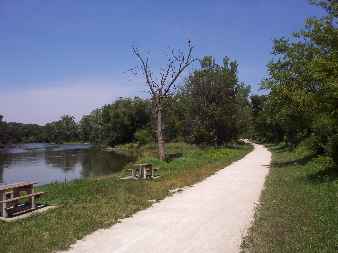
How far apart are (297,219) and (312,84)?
13.4 meters

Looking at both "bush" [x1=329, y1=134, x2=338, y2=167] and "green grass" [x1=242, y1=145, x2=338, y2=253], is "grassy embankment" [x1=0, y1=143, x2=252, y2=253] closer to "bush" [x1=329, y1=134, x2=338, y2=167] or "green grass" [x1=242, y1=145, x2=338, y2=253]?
"green grass" [x1=242, y1=145, x2=338, y2=253]

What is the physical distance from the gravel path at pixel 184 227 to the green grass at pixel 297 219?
1.21ft

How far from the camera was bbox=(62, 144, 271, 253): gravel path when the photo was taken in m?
7.37

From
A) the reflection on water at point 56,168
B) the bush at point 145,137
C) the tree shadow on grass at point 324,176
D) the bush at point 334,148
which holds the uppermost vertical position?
the bush at point 145,137

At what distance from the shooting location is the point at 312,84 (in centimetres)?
2141

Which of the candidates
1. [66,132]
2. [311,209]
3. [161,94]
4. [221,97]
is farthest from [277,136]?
[66,132]

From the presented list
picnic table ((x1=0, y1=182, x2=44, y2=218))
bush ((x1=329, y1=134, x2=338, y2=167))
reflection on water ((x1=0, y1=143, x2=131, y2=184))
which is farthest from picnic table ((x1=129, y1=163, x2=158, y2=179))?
reflection on water ((x1=0, y1=143, x2=131, y2=184))

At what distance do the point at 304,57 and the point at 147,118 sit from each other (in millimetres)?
63029

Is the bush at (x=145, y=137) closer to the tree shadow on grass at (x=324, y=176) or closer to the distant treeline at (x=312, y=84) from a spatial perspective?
the distant treeline at (x=312, y=84)

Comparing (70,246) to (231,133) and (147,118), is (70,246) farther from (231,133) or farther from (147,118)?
(147,118)

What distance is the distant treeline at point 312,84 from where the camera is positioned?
1458 centimetres

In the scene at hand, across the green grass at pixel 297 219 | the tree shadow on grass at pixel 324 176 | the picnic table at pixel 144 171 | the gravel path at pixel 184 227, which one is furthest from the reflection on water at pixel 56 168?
the green grass at pixel 297 219

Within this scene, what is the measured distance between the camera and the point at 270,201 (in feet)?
39.7

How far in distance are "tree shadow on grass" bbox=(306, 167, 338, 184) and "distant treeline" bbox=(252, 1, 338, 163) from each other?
811 mm
